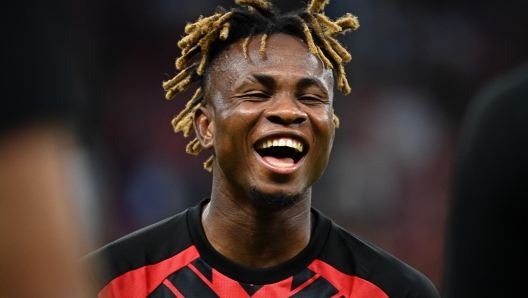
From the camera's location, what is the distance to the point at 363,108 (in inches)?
260

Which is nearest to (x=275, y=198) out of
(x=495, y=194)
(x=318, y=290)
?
(x=318, y=290)

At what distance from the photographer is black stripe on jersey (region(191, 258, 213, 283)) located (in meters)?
3.29

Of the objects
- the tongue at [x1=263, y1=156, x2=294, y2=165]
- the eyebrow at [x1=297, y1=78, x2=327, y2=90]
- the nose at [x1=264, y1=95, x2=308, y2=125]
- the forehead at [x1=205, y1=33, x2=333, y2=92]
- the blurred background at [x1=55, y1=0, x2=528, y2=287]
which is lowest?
the blurred background at [x1=55, y1=0, x2=528, y2=287]

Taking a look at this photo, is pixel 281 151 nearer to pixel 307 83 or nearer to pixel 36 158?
pixel 307 83

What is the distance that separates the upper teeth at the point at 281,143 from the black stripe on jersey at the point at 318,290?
67 centimetres

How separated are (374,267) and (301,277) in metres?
0.41

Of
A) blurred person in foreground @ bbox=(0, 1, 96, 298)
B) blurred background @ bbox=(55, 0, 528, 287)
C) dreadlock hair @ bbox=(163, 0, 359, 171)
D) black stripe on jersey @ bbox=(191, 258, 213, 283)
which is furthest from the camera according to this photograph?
blurred background @ bbox=(55, 0, 528, 287)

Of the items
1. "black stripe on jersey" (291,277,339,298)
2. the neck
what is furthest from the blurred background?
"black stripe on jersey" (291,277,339,298)

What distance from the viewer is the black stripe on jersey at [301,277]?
10.7ft

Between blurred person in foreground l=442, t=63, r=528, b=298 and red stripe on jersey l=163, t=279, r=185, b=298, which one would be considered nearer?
blurred person in foreground l=442, t=63, r=528, b=298

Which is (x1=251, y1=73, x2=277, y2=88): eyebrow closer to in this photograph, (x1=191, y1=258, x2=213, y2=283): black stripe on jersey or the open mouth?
the open mouth

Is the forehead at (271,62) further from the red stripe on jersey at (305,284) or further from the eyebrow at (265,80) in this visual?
the red stripe on jersey at (305,284)

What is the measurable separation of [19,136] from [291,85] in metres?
2.22

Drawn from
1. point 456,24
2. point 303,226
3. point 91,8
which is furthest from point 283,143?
point 456,24
